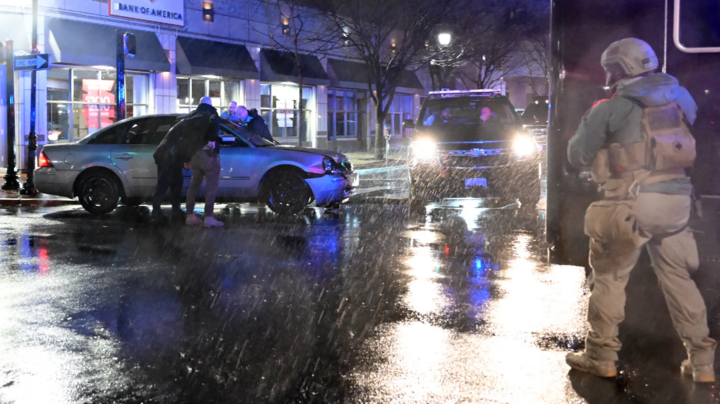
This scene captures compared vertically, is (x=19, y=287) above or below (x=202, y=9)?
below

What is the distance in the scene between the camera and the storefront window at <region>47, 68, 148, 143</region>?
885 inches

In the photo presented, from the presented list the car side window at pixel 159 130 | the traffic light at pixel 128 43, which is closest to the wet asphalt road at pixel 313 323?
the car side window at pixel 159 130

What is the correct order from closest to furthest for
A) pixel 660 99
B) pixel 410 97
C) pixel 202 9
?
pixel 660 99 → pixel 202 9 → pixel 410 97

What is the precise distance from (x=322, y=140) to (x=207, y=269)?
24731mm

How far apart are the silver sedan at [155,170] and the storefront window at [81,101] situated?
34.6 ft

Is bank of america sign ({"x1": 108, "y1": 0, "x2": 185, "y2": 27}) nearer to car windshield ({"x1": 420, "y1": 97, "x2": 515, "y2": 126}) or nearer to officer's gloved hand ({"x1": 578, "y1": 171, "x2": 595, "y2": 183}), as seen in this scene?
car windshield ({"x1": 420, "y1": 97, "x2": 515, "y2": 126})

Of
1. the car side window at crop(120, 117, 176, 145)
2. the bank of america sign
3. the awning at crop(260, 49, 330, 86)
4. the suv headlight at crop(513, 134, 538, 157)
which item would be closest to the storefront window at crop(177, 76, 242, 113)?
the awning at crop(260, 49, 330, 86)

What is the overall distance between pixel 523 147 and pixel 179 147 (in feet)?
17.0

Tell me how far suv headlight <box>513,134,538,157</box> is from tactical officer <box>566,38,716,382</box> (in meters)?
7.97

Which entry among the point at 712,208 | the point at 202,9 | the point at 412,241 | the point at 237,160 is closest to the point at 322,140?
the point at 202,9

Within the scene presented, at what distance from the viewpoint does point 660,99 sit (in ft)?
13.4

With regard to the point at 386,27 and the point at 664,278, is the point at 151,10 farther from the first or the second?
the point at 664,278

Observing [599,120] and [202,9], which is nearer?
[599,120]

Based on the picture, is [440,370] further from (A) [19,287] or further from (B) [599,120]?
(A) [19,287]
